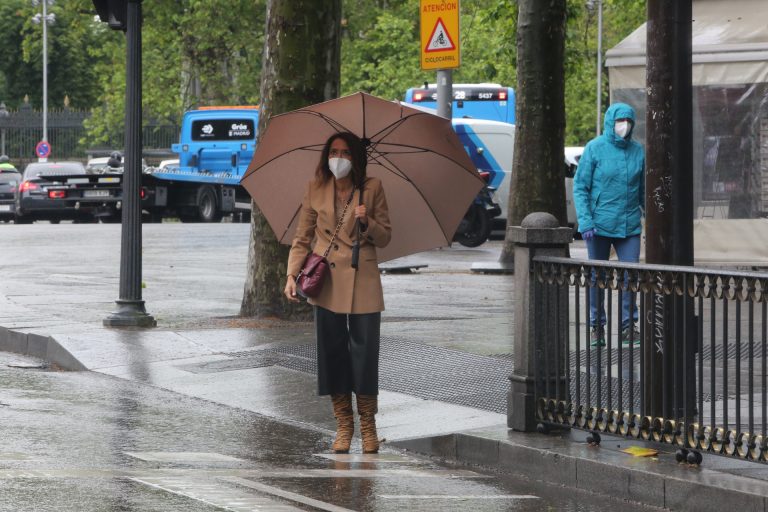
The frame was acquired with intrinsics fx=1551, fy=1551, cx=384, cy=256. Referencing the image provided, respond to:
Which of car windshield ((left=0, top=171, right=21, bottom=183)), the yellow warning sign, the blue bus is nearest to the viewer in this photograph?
the yellow warning sign

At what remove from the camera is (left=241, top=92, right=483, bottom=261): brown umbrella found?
886cm

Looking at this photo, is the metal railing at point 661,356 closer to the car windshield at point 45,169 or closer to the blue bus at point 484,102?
the blue bus at point 484,102

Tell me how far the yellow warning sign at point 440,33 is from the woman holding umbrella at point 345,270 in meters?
8.37

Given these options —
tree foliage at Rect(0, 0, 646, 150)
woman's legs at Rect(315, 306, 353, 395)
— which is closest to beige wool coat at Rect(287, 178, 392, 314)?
woman's legs at Rect(315, 306, 353, 395)

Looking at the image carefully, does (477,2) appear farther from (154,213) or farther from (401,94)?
(401,94)

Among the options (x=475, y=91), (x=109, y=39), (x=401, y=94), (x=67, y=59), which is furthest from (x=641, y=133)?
(x=67, y=59)

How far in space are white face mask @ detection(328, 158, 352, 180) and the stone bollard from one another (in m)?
0.95

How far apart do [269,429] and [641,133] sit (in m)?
11.0

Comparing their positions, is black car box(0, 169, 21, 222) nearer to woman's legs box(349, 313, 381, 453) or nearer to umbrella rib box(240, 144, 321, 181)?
umbrella rib box(240, 144, 321, 181)

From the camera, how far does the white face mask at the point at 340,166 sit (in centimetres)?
837

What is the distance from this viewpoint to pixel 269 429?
933cm

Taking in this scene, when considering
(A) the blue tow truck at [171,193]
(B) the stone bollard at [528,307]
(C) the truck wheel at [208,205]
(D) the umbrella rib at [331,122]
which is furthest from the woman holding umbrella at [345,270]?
(C) the truck wheel at [208,205]

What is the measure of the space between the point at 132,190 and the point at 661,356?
7.08 metres

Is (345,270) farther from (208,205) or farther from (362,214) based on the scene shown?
(208,205)
